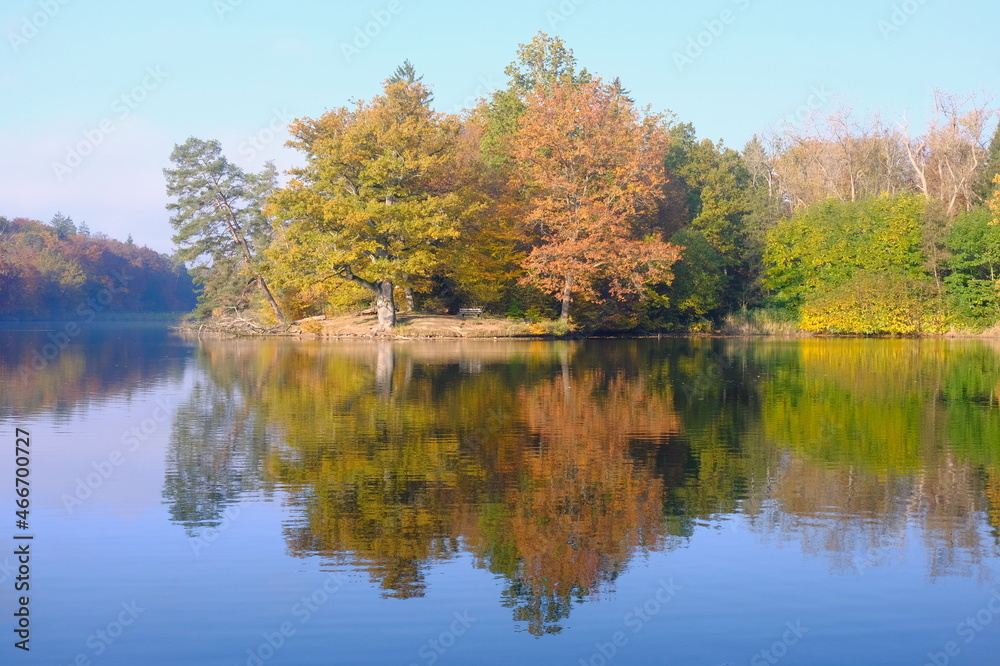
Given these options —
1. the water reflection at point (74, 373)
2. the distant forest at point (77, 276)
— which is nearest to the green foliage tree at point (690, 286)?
the water reflection at point (74, 373)

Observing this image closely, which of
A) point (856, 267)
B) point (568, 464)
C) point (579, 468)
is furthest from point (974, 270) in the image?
point (579, 468)

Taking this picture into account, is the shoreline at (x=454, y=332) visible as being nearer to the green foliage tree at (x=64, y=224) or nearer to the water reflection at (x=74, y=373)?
the water reflection at (x=74, y=373)

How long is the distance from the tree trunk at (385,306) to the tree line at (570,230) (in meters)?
0.11

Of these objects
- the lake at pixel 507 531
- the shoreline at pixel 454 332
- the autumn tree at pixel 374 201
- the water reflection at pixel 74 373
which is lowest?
the lake at pixel 507 531

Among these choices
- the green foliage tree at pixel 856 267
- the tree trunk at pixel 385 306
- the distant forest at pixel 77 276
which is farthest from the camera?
the distant forest at pixel 77 276

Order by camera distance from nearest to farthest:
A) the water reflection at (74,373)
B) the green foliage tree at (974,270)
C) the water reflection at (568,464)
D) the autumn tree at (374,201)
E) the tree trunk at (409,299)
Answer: the water reflection at (568,464)
the water reflection at (74,373)
the autumn tree at (374,201)
the green foliage tree at (974,270)
the tree trunk at (409,299)

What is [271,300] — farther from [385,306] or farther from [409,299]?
[385,306]

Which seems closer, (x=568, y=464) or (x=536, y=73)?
(x=568, y=464)

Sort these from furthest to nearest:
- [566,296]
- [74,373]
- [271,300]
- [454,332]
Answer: [271,300] → [566,296] → [454,332] → [74,373]

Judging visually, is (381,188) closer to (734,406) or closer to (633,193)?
(633,193)

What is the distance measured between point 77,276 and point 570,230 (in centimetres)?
6095

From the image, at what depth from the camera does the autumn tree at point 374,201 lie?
150ft

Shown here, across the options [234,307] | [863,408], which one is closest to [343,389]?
[863,408]

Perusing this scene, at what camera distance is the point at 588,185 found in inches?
1956
